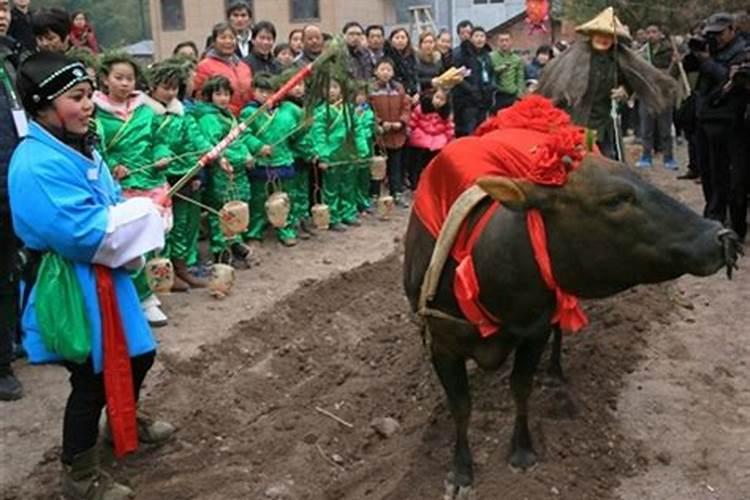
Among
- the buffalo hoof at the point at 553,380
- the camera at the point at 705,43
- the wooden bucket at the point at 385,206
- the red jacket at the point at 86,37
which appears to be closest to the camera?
the buffalo hoof at the point at 553,380

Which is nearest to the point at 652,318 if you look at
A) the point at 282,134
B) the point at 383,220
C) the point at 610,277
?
the point at 610,277

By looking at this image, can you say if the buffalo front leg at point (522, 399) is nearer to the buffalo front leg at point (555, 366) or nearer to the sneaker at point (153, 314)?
the buffalo front leg at point (555, 366)

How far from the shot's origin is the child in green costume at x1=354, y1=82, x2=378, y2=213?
9.21 m

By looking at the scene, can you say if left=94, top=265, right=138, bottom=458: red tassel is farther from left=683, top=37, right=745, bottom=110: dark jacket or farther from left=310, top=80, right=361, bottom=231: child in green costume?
left=683, top=37, right=745, bottom=110: dark jacket

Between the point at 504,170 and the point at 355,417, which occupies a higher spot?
the point at 504,170

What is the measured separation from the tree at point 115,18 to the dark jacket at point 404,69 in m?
36.6

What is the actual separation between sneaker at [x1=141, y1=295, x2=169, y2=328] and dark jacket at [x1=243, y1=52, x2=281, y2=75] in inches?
122

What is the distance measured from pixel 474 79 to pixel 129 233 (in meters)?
8.94

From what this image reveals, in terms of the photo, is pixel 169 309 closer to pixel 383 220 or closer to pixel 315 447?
pixel 315 447

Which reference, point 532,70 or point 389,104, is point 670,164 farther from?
point 389,104

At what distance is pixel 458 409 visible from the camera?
387 cm

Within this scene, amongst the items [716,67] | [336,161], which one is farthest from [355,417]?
[716,67]

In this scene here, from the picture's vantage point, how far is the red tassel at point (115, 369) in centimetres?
376

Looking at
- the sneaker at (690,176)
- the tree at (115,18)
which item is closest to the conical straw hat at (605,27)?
the sneaker at (690,176)
